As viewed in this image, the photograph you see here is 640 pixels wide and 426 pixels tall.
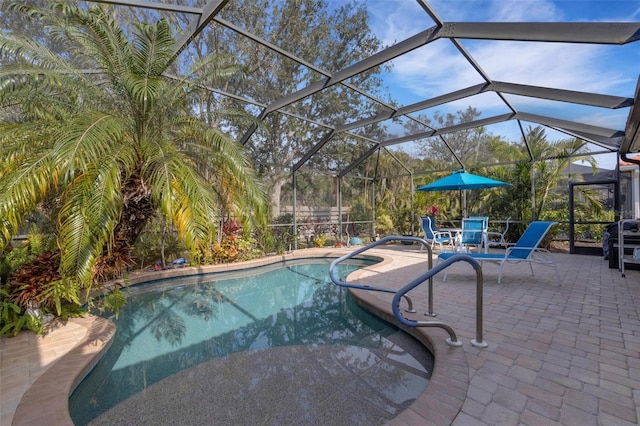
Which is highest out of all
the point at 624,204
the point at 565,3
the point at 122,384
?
the point at 565,3

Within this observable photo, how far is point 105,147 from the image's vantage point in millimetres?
3844

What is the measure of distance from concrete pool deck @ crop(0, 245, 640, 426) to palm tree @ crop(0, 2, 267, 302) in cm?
87

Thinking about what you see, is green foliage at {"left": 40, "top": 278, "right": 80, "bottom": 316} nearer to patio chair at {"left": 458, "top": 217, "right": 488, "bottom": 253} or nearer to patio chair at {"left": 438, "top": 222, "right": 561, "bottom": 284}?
patio chair at {"left": 438, "top": 222, "right": 561, "bottom": 284}

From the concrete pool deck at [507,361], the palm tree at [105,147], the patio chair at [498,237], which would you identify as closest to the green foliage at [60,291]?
the palm tree at [105,147]

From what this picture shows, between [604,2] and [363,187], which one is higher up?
[604,2]

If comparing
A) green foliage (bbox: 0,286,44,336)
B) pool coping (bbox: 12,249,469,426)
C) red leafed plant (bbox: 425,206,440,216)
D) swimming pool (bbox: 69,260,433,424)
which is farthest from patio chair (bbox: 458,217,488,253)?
green foliage (bbox: 0,286,44,336)

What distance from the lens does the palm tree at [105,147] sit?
3465 millimetres

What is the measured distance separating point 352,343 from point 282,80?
374 inches

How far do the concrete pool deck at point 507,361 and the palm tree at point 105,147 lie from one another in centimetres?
87

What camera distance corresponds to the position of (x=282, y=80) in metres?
10.7

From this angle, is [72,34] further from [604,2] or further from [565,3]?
[604,2]

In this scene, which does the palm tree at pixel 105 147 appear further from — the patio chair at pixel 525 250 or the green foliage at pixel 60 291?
the patio chair at pixel 525 250

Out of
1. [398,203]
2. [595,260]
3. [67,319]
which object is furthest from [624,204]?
[67,319]

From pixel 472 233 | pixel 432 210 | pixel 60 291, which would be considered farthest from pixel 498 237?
pixel 60 291
